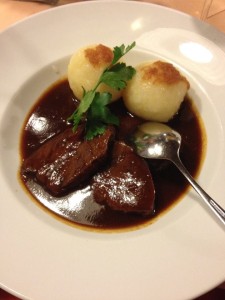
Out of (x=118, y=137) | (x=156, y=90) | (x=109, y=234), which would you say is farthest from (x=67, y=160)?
(x=156, y=90)

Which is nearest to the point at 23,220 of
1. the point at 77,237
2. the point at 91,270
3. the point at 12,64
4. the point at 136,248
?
the point at 77,237

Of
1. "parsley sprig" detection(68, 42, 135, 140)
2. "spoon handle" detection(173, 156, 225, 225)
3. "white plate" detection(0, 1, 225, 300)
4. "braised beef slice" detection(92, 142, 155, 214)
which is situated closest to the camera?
"white plate" detection(0, 1, 225, 300)

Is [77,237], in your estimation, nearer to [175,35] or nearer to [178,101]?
[178,101]

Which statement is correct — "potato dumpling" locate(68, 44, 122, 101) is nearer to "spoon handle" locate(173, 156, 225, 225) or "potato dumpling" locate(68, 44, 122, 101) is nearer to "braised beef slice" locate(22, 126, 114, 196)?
"braised beef slice" locate(22, 126, 114, 196)

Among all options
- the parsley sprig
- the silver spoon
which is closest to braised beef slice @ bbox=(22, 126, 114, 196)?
the parsley sprig

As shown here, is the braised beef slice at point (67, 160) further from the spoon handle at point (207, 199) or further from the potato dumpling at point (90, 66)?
the spoon handle at point (207, 199)

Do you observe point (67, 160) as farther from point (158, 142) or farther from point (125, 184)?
point (158, 142)

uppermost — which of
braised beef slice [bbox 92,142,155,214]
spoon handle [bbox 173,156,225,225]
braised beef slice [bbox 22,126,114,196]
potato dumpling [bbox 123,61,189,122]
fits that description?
potato dumpling [bbox 123,61,189,122]
